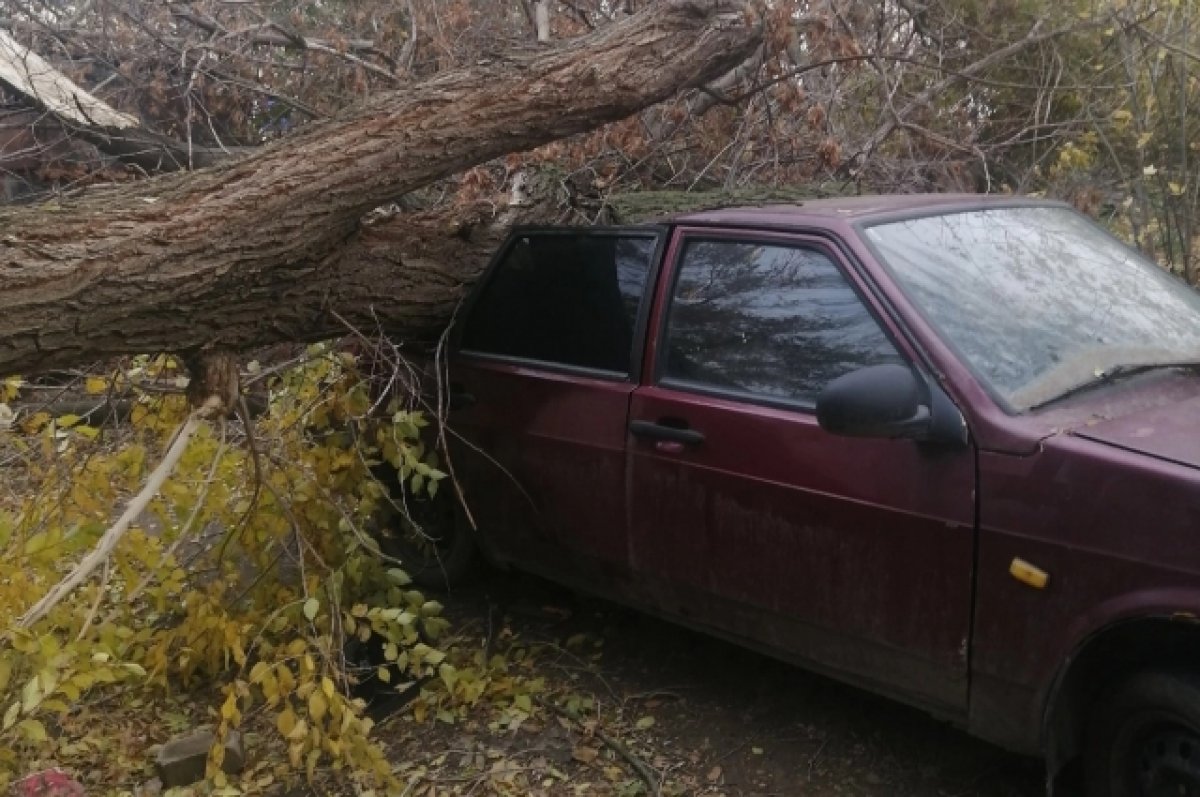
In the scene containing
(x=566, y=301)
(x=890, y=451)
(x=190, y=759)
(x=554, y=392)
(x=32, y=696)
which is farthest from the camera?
(x=566, y=301)

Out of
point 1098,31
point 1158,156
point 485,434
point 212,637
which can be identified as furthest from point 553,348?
point 1098,31

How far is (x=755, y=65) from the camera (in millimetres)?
6129

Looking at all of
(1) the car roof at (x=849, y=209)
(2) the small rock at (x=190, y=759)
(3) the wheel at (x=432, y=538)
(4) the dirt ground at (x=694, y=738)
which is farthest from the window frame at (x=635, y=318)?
(2) the small rock at (x=190, y=759)

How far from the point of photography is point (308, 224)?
13.6 ft

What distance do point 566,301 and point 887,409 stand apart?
5.49 ft

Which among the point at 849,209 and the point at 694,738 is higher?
the point at 849,209

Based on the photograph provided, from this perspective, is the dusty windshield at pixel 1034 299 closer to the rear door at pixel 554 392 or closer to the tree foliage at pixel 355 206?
the rear door at pixel 554 392

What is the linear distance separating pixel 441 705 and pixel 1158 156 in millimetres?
6140

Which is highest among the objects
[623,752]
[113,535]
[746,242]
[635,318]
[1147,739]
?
[746,242]

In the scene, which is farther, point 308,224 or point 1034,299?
point 308,224

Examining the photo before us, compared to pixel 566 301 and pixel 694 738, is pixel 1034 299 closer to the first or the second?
pixel 566 301

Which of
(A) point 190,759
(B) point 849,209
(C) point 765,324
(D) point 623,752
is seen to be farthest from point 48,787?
(B) point 849,209

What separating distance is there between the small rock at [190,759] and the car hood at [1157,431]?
287 cm

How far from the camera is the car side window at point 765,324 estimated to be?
331cm
